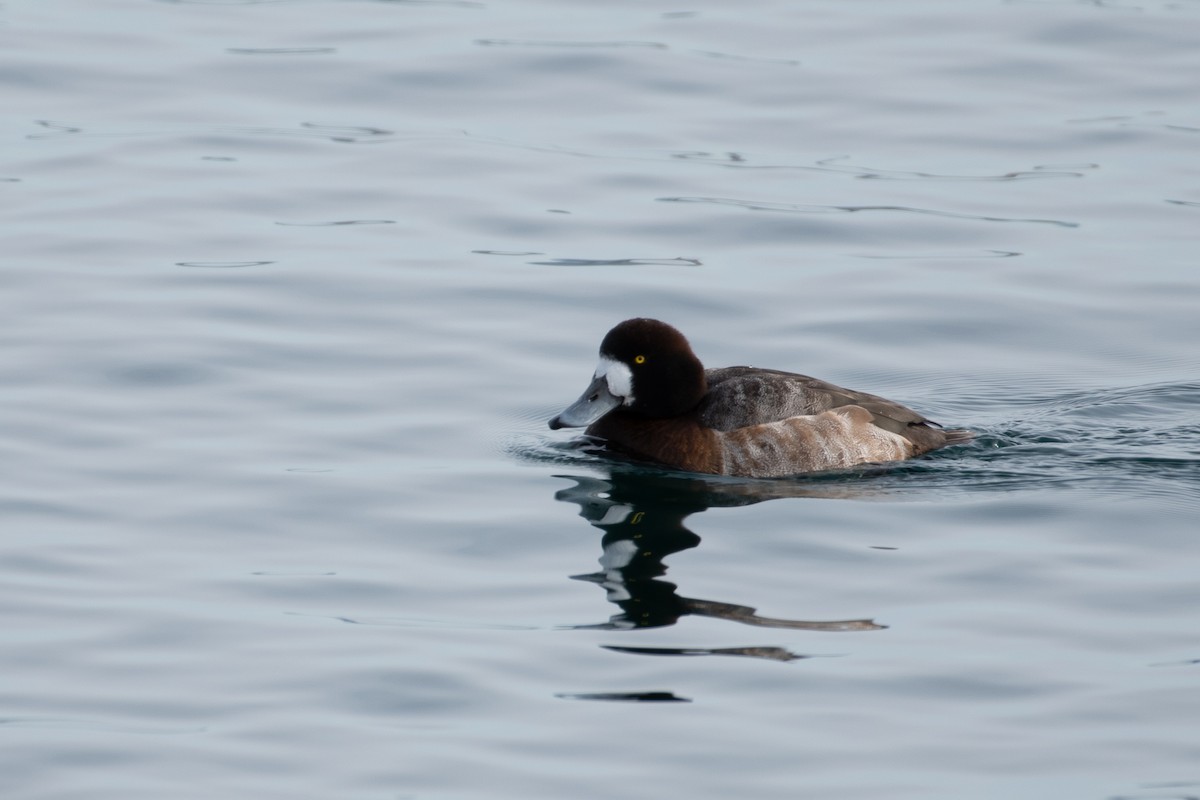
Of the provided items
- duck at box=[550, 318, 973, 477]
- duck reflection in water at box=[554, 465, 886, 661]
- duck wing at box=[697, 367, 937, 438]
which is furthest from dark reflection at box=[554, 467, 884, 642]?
duck wing at box=[697, 367, 937, 438]

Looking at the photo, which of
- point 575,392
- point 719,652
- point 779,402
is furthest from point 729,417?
point 719,652

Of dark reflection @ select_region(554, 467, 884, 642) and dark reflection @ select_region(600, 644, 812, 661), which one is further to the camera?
dark reflection @ select_region(554, 467, 884, 642)

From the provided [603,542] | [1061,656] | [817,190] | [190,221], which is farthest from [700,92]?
[1061,656]

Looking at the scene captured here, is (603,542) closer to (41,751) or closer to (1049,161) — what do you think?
(41,751)

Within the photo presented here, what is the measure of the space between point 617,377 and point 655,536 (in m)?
1.37

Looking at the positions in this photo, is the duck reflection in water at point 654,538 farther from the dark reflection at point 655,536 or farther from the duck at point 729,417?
the duck at point 729,417

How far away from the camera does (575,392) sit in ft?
33.9

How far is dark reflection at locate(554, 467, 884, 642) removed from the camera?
23.4 feet

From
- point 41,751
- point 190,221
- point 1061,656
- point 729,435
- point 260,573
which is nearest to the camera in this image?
point 41,751

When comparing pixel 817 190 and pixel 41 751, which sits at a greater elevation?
pixel 817 190

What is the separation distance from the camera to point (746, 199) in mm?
13633

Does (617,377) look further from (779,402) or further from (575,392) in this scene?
(575,392)

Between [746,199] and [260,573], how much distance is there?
6844 millimetres

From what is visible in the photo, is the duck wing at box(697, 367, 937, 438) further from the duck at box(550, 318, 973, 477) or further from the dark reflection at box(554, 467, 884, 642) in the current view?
the dark reflection at box(554, 467, 884, 642)
